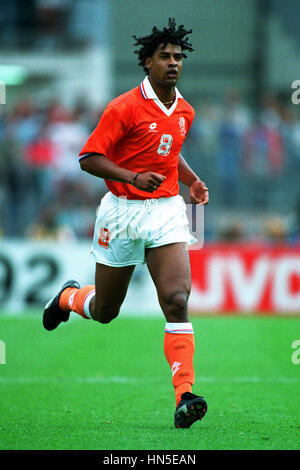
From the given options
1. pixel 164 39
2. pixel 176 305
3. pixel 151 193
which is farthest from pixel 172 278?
pixel 164 39

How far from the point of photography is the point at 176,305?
577 cm

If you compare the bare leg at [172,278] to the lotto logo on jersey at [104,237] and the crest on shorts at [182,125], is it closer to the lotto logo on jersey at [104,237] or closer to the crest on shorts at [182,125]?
the lotto logo on jersey at [104,237]

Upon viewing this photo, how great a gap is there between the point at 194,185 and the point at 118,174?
3.00 feet

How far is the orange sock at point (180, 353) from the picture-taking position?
5652mm

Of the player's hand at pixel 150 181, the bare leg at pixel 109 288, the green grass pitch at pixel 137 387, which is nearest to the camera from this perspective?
the green grass pitch at pixel 137 387

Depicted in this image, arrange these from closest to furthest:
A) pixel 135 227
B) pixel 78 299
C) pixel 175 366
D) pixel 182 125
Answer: pixel 175 366 → pixel 135 227 → pixel 182 125 → pixel 78 299

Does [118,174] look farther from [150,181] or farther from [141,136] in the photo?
[141,136]

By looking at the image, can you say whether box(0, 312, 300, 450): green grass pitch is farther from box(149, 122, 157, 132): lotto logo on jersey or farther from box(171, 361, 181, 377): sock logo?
box(149, 122, 157, 132): lotto logo on jersey

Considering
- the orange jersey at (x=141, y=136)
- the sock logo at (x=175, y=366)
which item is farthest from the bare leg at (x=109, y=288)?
the sock logo at (x=175, y=366)

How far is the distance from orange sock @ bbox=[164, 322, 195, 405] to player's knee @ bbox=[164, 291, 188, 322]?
0.18 ft

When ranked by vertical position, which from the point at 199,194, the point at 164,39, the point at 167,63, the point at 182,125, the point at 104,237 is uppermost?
the point at 164,39

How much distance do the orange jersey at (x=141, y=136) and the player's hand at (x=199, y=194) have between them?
0.79 feet

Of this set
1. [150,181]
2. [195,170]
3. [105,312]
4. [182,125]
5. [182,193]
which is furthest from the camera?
[195,170]

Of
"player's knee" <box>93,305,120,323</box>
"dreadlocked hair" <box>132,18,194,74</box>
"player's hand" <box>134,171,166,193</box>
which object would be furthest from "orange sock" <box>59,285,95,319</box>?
"dreadlocked hair" <box>132,18,194,74</box>
